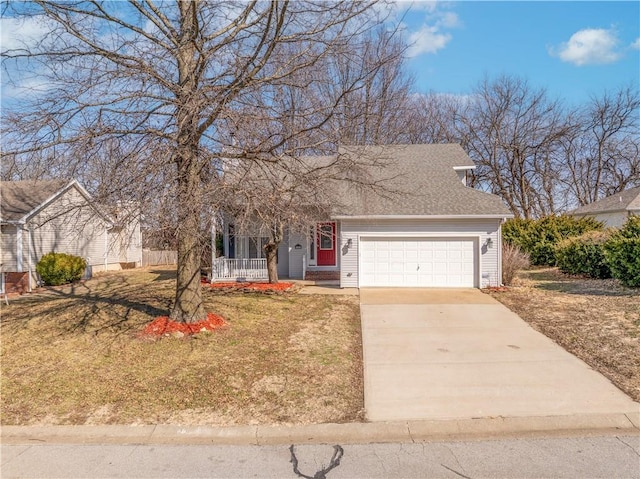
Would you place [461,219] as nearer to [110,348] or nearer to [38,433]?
[110,348]

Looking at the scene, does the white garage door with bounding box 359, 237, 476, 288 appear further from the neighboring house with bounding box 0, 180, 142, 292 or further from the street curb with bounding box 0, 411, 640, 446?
the street curb with bounding box 0, 411, 640, 446

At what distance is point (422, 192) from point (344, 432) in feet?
39.6

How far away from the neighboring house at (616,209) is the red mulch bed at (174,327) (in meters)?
23.3

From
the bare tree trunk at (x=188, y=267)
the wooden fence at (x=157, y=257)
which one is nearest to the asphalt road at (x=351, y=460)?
the bare tree trunk at (x=188, y=267)

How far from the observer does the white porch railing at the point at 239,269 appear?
1580 cm

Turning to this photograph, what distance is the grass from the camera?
5.02 meters

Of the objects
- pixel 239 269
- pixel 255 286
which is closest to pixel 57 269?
pixel 239 269

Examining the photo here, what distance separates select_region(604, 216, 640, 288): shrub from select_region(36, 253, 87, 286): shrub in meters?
19.8

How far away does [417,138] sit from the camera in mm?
31312

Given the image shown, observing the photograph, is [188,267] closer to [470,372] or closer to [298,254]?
[470,372]

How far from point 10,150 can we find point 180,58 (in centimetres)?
327

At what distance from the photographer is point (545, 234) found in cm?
2081

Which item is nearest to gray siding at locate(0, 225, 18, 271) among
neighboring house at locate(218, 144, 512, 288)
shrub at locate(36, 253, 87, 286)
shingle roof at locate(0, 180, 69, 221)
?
shingle roof at locate(0, 180, 69, 221)

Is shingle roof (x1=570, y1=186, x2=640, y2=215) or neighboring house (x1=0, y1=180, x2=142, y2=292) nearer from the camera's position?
neighboring house (x1=0, y1=180, x2=142, y2=292)
